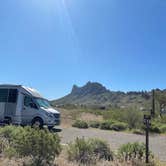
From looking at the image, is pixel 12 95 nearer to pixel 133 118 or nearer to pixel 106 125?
pixel 106 125

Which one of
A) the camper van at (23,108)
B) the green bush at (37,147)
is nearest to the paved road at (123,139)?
the camper van at (23,108)

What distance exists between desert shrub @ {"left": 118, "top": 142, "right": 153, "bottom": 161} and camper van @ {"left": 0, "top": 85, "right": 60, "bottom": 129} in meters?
13.4

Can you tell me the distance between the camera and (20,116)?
884 inches

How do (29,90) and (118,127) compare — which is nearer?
(29,90)

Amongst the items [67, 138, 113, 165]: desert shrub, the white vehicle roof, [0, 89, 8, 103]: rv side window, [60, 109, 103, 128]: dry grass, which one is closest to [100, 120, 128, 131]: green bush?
[60, 109, 103, 128]: dry grass

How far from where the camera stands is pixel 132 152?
352 inches

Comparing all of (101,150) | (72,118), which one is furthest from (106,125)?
(101,150)

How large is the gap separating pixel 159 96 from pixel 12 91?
3525 centimetres

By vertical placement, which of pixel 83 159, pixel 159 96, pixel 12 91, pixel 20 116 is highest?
pixel 159 96

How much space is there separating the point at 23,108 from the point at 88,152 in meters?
14.0

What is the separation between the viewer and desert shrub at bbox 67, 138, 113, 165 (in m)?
8.82

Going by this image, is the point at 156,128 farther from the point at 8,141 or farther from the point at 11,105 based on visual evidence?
the point at 8,141

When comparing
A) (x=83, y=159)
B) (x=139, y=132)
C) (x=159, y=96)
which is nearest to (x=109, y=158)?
(x=83, y=159)

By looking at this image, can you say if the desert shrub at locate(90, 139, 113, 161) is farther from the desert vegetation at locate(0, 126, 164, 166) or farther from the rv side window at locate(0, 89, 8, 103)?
the rv side window at locate(0, 89, 8, 103)
